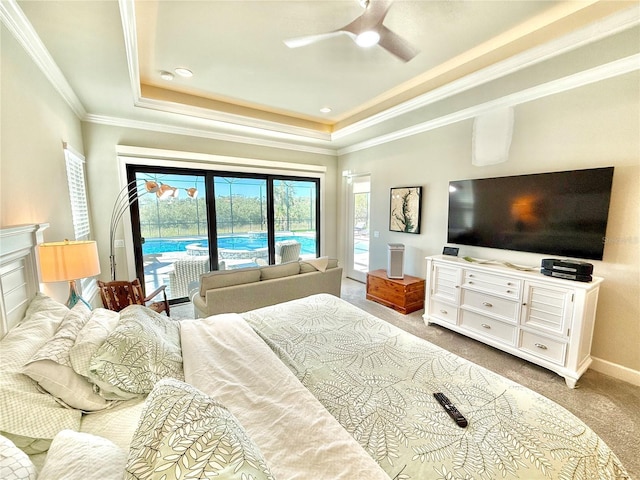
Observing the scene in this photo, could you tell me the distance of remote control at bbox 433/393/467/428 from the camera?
1040 millimetres

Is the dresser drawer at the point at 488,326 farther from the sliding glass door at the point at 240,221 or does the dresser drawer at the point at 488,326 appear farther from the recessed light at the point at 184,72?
the recessed light at the point at 184,72

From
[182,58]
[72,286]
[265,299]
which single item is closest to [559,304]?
[265,299]

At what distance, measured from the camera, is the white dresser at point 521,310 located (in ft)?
7.18

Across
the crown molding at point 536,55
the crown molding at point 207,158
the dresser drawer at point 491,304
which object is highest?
the crown molding at point 536,55

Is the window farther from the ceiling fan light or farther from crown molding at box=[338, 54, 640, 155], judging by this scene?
crown molding at box=[338, 54, 640, 155]

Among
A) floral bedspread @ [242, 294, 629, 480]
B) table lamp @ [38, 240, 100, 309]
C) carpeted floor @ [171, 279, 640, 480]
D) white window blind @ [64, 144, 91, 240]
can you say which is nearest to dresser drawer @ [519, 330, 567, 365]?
carpeted floor @ [171, 279, 640, 480]

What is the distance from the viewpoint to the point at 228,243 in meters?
4.60

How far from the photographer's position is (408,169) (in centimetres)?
412

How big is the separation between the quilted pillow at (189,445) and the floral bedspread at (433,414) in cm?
47

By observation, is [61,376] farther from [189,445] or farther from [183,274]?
[183,274]

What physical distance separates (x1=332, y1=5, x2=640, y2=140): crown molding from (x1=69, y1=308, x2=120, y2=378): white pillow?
3551mm

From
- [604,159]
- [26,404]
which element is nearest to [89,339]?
[26,404]

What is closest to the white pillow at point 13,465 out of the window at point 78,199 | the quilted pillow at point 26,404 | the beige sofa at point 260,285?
the quilted pillow at point 26,404

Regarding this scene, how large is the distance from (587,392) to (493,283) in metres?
1.05
